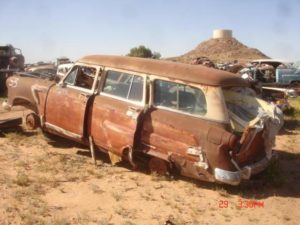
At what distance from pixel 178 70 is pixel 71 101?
2079 mm

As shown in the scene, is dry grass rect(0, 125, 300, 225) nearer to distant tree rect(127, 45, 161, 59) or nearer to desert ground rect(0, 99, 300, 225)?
desert ground rect(0, 99, 300, 225)

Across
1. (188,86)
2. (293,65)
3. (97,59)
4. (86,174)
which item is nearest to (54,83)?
(97,59)

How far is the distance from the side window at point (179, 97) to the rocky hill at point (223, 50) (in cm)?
4024

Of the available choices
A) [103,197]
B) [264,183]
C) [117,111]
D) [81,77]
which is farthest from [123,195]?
[81,77]

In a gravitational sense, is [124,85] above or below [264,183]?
above

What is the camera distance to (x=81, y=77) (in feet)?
24.2

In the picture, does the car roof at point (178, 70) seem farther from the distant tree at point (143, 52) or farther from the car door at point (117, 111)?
the distant tree at point (143, 52)

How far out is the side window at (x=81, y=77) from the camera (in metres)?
7.29

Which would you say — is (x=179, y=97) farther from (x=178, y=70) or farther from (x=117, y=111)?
(x=117, y=111)

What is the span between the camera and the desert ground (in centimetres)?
491

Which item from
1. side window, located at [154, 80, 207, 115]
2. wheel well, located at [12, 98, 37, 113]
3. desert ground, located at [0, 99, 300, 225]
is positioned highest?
side window, located at [154, 80, 207, 115]

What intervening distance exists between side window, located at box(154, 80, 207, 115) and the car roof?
5.3 inches
